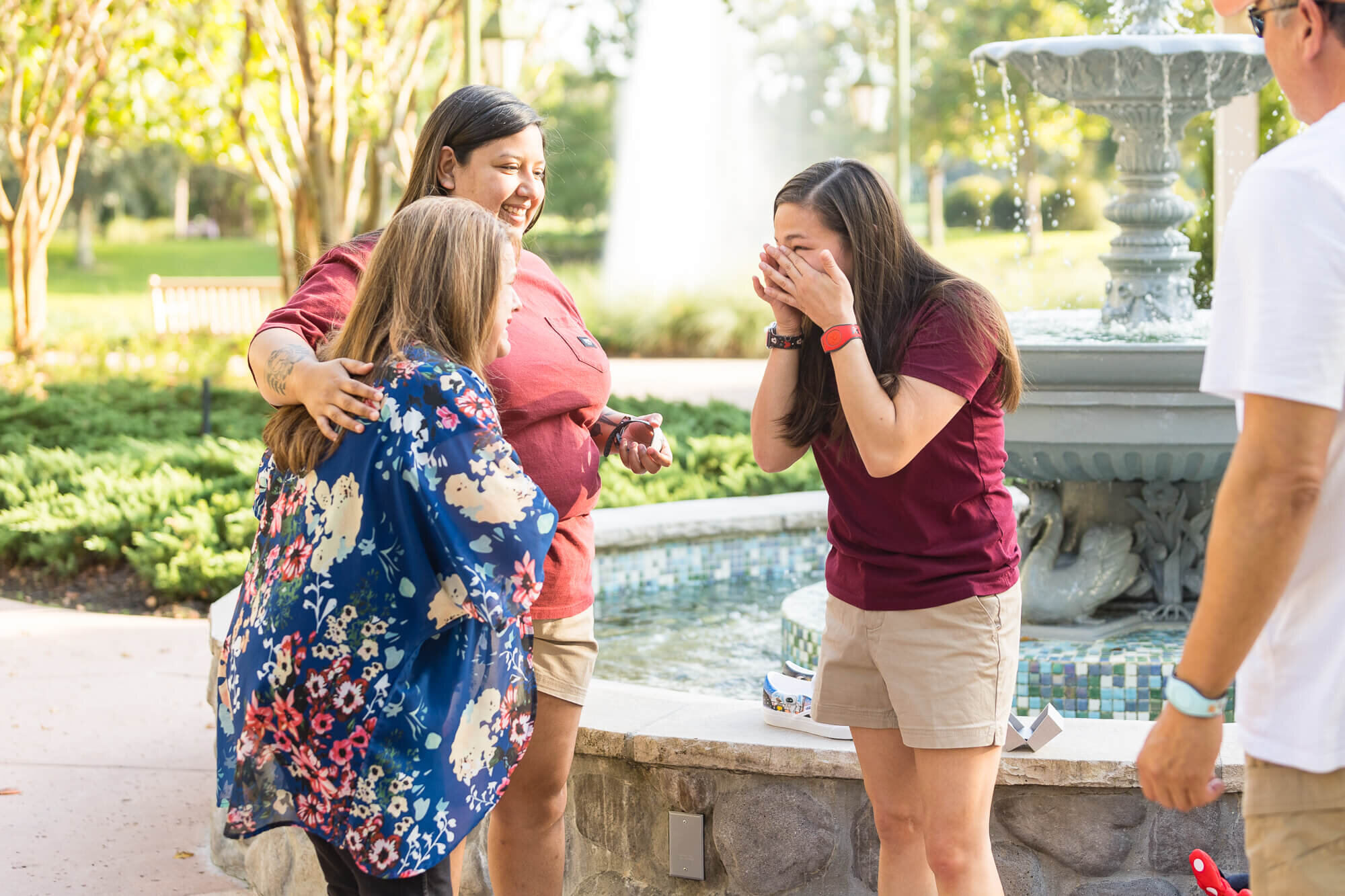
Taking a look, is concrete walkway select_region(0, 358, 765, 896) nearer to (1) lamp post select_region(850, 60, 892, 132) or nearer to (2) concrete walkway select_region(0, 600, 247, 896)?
(2) concrete walkway select_region(0, 600, 247, 896)

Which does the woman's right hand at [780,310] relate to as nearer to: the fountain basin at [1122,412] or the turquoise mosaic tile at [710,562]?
the fountain basin at [1122,412]

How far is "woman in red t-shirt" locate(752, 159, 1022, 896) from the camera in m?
2.46

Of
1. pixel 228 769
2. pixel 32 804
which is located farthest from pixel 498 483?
pixel 32 804

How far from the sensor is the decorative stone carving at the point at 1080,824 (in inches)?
123

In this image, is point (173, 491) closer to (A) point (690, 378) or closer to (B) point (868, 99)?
(A) point (690, 378)

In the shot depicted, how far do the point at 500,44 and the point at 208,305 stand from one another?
12.1 meters

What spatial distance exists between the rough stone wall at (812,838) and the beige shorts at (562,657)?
1.93ft

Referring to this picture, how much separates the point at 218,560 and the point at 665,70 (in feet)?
86.5

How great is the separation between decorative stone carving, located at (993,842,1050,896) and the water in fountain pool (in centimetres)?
181

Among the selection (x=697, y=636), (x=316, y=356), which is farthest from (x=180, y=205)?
(x=316, y=356)

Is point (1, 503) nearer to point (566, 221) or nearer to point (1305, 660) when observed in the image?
point (1305, 660)

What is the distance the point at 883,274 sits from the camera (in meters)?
2.57

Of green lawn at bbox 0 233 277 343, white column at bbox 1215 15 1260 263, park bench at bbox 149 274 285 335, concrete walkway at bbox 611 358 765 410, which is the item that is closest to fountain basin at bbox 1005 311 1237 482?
white column at bbox 1215 15 1260 263

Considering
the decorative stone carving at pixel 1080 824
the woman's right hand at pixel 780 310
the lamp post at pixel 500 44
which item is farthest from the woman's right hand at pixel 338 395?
the lamp post at pixel 500 44
